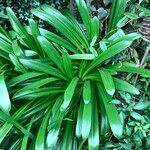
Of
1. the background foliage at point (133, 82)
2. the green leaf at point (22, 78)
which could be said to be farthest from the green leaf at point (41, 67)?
the background foliage at point (133, 82)

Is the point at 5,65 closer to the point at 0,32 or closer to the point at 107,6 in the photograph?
the point at 0,32

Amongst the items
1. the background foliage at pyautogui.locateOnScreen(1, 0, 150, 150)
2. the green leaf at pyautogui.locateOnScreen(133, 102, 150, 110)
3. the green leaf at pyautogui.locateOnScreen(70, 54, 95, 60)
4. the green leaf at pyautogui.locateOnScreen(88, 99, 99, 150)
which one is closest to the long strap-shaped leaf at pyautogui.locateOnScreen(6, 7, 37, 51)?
→ the background foliage at pyautogui.locateOnScreen(1, 0, 150, 150)

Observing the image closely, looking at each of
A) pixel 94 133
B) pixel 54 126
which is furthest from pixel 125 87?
pixel 54 126

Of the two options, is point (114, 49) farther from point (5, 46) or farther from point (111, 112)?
point (5, 46)

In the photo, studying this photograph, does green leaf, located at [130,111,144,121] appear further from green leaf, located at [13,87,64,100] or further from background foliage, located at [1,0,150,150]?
green leaf, located at [13,87,64,100]

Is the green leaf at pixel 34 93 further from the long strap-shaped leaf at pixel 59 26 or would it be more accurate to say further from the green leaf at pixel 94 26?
the green leaf at pixel 94 26

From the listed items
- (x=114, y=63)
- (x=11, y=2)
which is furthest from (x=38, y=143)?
(x=11, y=2)
